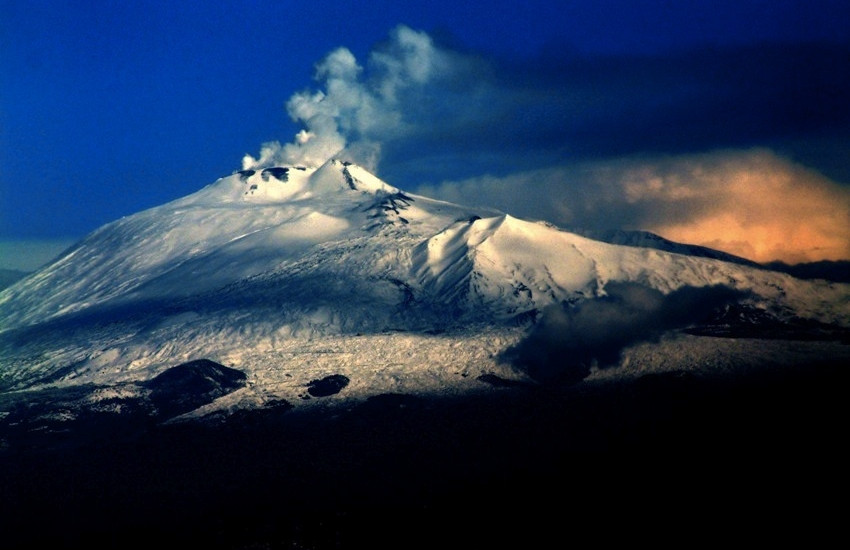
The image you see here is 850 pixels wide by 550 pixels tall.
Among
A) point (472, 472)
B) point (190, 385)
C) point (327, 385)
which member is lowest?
point (472, 472)

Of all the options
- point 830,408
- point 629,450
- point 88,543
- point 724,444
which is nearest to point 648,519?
point 629,450

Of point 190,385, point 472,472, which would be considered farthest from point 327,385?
point 472,472

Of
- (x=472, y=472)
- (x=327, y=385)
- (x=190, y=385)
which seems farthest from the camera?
(x=190, y=385)

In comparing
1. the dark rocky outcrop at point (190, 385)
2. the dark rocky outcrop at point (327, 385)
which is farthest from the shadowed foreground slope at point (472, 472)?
the dark rocky outcrop at point (190, 385)

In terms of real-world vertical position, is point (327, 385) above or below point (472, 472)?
above

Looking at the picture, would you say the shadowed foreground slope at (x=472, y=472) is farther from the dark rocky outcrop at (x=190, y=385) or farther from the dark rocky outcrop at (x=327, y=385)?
the dark rocky outcrop at (x=190, y=385)

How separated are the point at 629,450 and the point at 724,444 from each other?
17134 mm

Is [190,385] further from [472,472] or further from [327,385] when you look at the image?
[472,472]

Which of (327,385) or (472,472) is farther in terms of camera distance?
(327,385)

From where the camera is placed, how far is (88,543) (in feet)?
336

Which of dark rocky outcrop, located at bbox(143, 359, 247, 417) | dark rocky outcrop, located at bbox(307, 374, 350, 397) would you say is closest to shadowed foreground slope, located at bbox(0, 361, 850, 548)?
dark rocky outcrop, located at bbox(307, 374, 350, 397)

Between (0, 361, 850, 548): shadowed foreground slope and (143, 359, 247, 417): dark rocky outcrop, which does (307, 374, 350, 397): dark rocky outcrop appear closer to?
(0, 361, 850, 548): shadowed foreground slope

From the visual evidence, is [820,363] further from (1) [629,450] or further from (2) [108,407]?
(2) [108,407]

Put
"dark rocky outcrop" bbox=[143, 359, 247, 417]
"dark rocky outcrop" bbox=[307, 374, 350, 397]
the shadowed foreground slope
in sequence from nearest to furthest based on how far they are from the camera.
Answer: the shadowed foreground slope → "dark rocky outcrop" bbox=[143, 359, 247, 417] → "dark rocky outcrop" bbox=[307, 374, 350, 397]
